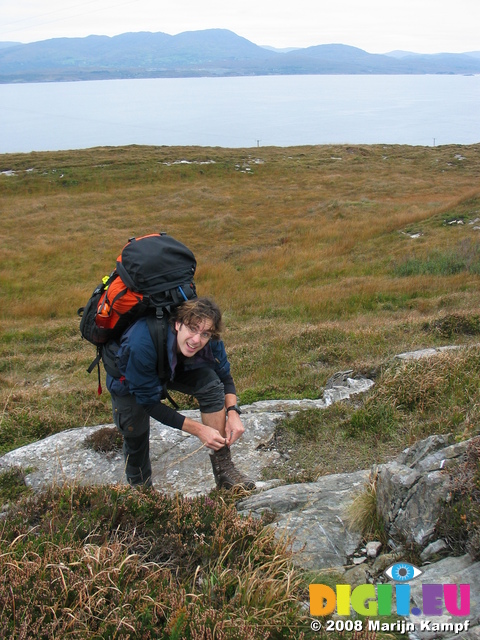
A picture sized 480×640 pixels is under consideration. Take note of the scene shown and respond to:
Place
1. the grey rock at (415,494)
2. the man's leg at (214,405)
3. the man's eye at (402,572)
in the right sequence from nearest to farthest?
the man's eye at (402,572) → the grey rock at (415,494) → the man's leg at (214,405)

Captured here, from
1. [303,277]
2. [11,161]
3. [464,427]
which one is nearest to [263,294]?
[303,277]

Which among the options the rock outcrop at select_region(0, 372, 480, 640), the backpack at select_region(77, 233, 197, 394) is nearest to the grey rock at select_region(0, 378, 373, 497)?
the rock outcrop at select_region(0, 372, 480, 640)

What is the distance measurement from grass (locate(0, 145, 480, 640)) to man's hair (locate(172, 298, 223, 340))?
1278mm

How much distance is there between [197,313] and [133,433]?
134 cm

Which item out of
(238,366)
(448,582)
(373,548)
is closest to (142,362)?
(373,548)

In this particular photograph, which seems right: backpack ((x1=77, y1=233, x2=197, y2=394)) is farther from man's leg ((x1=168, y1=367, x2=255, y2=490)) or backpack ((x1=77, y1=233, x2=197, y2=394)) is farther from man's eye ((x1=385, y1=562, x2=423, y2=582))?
man's eye ((x1=385, y1=562, x2=423, y2=582))

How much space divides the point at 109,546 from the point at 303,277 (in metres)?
14.1

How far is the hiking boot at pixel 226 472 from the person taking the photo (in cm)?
430

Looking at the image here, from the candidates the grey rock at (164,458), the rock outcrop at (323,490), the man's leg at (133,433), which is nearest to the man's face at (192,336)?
the man's leg at (133,433)

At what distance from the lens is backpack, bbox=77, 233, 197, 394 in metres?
3.82

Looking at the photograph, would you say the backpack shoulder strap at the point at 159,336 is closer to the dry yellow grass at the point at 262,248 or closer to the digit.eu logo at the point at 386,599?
the digit.eu logo at the point at 386,599

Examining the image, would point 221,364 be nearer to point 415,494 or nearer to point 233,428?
point 233,428

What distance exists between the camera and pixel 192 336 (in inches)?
148

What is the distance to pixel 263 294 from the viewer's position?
14.9m
